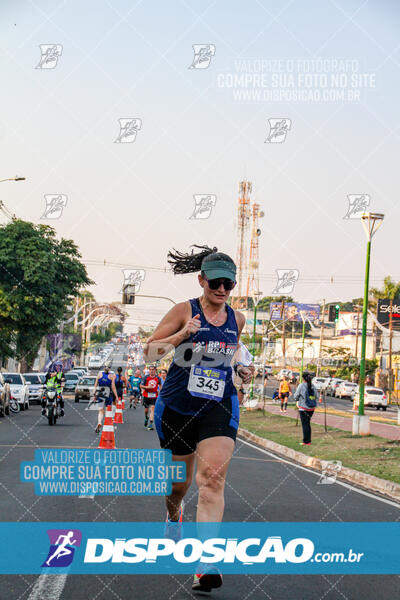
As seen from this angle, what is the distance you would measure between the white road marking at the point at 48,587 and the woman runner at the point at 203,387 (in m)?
0.87

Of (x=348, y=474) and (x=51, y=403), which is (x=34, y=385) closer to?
(x=51, y=403)

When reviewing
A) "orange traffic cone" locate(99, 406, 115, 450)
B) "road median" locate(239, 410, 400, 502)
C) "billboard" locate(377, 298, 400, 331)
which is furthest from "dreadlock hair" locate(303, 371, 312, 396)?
"billboard" locate(377, 298, 400, 331)

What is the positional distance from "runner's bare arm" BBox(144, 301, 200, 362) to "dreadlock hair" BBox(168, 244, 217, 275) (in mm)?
698

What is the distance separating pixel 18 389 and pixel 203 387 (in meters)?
28.6

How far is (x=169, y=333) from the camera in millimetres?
5656

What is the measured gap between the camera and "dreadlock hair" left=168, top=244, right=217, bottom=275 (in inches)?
250

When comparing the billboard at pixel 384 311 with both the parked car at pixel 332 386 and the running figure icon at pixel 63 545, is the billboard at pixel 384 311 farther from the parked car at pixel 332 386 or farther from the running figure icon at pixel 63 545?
the running figure icon at pixel 63 545

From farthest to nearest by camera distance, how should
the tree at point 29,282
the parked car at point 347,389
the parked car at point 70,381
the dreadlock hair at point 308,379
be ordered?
the parked car at point 347,389 < the parked car at point 70,381 < the tree at point 29,282 < the dreadlock hair at point 308,379

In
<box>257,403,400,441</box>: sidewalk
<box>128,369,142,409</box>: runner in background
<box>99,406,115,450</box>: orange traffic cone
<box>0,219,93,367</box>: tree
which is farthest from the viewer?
<box>0,219,93,367</box>: tree

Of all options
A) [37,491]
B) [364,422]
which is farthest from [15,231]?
[37,491]

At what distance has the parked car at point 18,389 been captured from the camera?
3281cm

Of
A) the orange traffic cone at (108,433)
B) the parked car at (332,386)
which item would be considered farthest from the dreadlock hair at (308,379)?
the parked car at (332,386)

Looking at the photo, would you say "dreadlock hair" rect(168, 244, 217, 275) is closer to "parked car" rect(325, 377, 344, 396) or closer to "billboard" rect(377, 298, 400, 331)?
"billboard" rect(377, 298, 400, 331)

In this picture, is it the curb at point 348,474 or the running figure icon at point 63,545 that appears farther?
the curb at point 348,474
